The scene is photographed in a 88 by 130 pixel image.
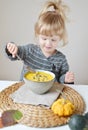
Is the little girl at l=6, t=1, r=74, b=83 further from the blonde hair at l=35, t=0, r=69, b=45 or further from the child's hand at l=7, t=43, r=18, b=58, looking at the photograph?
the child's hand at l=7, t=43, r=18, b=58

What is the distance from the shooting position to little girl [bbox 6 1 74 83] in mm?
1233

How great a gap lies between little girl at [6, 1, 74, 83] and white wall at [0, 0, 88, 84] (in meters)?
0.35

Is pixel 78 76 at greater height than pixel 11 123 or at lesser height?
lesser

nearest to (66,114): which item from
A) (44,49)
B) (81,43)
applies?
(44,49)

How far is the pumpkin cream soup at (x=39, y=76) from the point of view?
91cm

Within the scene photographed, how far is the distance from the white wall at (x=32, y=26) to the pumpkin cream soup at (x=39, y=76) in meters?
0.84

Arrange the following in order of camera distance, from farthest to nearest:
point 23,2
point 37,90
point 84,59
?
point 84,59
point 23,2
point 37,90

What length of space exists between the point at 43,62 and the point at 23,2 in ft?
1.82

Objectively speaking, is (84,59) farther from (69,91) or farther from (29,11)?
(69,91)

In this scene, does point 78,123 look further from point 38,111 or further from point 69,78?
point 69,78

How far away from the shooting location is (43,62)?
1.32 m

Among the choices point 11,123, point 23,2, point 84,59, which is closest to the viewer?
point 11,123

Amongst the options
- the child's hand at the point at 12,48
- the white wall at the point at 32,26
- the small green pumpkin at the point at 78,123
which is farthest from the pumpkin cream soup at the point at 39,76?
the white wall at the point at 32,26

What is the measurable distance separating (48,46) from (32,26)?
0.55 m
